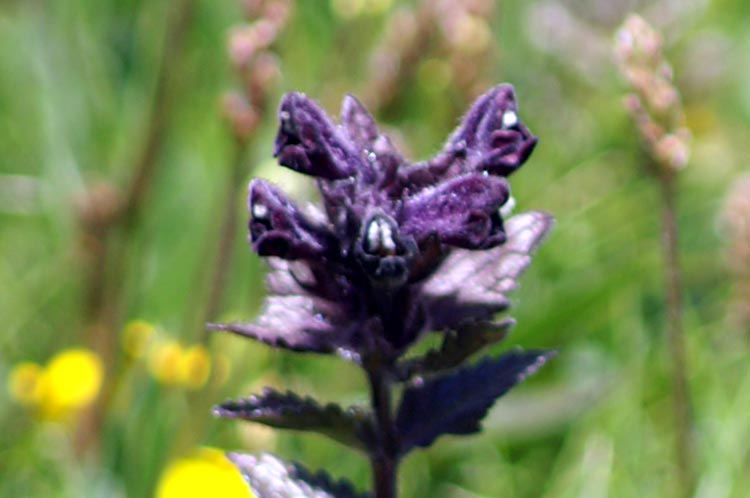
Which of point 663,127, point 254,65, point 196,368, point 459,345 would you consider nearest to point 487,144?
point 459,345

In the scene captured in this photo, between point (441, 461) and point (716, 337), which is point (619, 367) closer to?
point (716, 337)

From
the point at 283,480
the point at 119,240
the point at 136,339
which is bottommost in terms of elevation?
the point at 283,480

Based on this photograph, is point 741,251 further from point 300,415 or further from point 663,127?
point 300,415

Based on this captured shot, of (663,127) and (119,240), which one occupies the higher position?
(119,240)

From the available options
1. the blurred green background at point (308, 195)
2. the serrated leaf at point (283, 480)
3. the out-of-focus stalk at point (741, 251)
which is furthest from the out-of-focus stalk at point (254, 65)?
the serrated leaf at point (283, 480)

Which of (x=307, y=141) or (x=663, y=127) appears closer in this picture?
(x=307, y=141)

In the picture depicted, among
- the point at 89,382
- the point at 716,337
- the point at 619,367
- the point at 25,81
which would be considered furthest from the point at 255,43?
the point at 25,81
